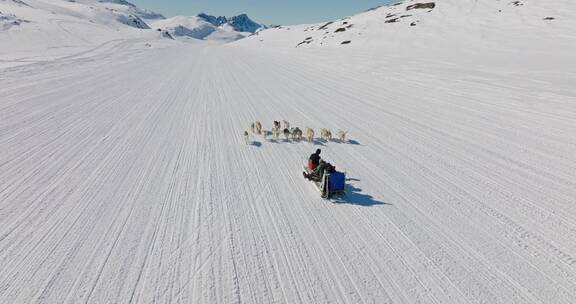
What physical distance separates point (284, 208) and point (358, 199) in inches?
74.5

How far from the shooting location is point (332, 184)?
785 cm

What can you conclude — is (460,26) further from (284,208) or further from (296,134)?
(284,208)

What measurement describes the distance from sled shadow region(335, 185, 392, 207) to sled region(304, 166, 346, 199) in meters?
0.23

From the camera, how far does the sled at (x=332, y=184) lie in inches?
307

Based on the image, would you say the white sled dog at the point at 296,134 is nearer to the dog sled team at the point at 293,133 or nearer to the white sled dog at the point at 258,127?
the dog sled team at the point at 293,133

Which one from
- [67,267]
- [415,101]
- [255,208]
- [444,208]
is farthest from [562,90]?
[67,267]

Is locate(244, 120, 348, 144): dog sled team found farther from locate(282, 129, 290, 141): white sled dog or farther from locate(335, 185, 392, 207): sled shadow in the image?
locate(335, 185, 392, 207): sled shadow

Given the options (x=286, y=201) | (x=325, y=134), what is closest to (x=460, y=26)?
(x=325, y=134)

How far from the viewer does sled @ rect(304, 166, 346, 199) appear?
7793mm

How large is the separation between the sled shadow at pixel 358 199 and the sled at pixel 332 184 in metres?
0.23

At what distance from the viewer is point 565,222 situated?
691 centimetres

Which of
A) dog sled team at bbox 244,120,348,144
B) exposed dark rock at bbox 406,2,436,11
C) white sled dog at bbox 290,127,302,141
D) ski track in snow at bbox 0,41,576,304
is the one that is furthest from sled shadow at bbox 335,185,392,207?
exposed dark rock at bbox 406,2,436,11

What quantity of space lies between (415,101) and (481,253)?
44.7 ft

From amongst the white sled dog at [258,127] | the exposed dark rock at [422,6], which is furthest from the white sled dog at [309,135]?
the exposed dark rock at [422,6]
